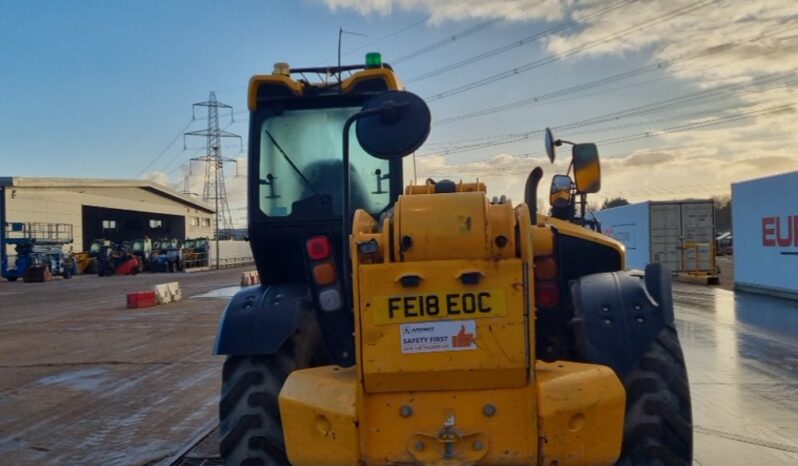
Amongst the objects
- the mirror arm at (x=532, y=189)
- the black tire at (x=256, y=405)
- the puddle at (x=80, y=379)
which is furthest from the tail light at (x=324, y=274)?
the puddle at (x=80, y=379)

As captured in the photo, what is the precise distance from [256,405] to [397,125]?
170 cm

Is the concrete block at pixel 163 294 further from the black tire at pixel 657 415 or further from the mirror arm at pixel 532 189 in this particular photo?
the black tire at pixel 657 415

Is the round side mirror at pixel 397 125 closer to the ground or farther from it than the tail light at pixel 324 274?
farther from it

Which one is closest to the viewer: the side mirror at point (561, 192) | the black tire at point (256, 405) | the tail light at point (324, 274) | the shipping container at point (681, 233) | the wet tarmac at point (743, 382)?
the black tire at point (256, 405)

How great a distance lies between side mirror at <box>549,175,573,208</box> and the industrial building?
48.8 m

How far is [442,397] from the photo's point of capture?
329 cm

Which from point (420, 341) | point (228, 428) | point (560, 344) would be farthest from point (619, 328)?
point (228, 428)

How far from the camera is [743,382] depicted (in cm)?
875

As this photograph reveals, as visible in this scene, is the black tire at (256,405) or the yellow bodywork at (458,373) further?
the black tire at (256,405)

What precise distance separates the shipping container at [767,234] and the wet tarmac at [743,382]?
2.38 metres

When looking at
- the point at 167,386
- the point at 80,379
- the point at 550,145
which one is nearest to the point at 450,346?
the point at 550,145

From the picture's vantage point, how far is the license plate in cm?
323

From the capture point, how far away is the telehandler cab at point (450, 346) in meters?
3.24

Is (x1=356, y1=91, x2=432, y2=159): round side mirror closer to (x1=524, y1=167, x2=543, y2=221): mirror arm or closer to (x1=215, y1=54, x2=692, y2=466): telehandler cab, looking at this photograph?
(x1=215, y1=54, x2=692, y2=466): telehandler cab
